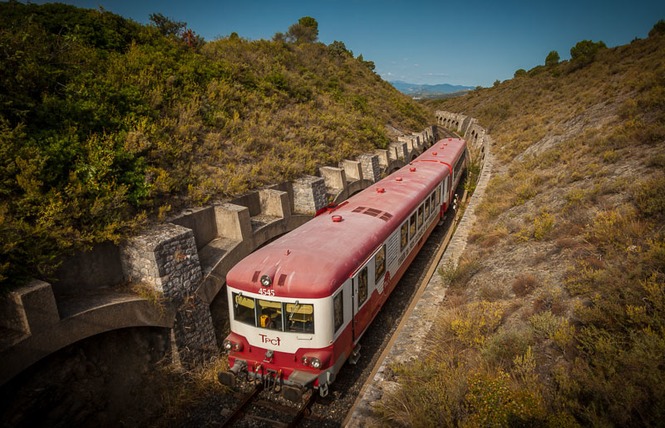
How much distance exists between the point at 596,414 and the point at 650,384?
0.78 m

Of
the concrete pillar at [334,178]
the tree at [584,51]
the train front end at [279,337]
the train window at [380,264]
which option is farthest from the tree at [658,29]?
the train front end at [279,337]

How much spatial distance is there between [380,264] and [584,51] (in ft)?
181

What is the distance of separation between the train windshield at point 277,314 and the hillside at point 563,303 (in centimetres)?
216

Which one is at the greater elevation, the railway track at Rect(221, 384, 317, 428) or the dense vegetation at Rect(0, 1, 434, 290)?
the dense vegetation at Rect(0, 1, 434, 290)

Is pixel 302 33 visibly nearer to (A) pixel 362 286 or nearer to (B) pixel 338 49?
(B) pixel 338 49

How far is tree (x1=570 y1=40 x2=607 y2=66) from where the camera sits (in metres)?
41.1

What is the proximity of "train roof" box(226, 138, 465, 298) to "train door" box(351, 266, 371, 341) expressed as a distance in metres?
0.36

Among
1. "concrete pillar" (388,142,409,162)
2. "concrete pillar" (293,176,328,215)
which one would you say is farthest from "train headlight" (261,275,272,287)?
"concrete pillar" (388,142,409,162)

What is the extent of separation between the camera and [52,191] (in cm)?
796

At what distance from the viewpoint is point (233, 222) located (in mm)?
10898

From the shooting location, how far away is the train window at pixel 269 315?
7238 mm

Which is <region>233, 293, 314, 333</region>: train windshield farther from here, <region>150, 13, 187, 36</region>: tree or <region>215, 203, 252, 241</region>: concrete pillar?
<region>150, 13, 187, 36</region>: tree

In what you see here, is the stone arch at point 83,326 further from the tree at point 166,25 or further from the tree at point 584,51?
the tree at point 584,51

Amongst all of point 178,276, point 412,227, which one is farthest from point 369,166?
point 178,276
